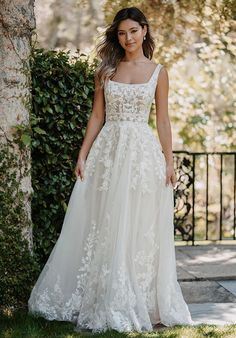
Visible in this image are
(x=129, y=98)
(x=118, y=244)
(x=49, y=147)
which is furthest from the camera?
(x=49, y=147)

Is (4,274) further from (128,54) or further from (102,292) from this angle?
(128,54)

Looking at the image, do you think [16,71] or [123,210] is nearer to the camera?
[123,210]

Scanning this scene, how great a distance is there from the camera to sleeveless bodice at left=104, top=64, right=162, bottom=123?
5055 millimetres

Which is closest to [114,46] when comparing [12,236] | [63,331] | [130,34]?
[130,34]

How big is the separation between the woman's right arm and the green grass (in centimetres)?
107

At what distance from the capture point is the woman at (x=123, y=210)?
4996 millimetres

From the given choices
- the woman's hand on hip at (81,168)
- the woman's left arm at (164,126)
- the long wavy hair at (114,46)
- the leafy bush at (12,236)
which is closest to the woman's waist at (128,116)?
the woman's left arm at (164,126)

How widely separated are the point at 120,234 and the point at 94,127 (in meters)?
0.83

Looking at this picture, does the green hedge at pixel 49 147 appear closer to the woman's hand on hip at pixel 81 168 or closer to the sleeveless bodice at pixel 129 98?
the woman's hand on hip at pixel 81 168

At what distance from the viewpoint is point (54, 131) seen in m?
5.98

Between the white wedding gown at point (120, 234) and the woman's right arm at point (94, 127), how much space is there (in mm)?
61

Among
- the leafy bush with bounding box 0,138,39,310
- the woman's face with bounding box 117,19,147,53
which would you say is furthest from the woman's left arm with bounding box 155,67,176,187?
the leafy bush with bounding box 0,138,39,310

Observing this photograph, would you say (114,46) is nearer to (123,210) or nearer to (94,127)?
(94,127)

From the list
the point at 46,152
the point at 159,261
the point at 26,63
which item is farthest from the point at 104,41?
the point at 159,261
